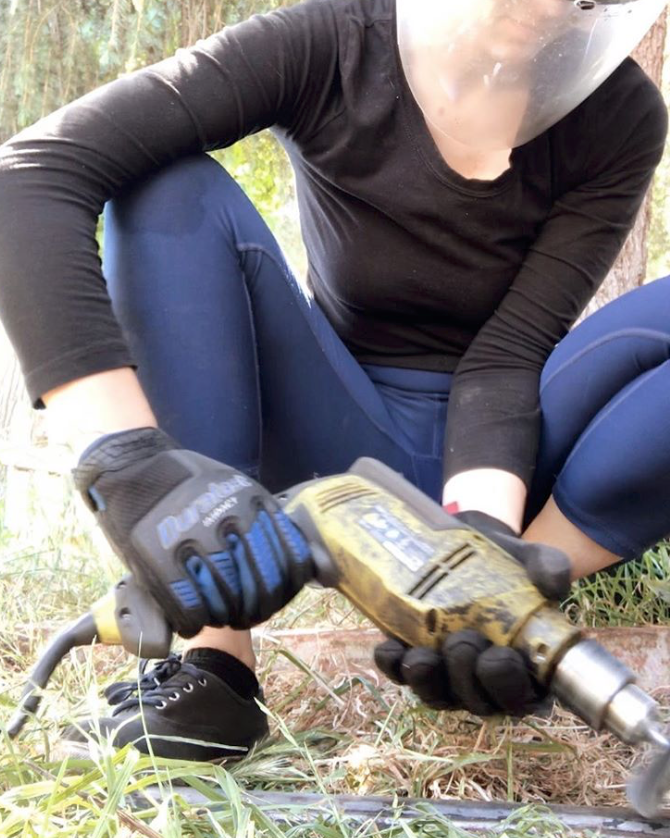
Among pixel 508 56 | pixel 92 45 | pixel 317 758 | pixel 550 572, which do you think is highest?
pixel 92 45

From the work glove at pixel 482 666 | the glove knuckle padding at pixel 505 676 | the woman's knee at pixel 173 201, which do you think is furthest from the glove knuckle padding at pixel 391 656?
the woman's knee at pixel 173 201

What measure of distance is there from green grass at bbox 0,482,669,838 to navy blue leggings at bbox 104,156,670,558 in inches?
15.3

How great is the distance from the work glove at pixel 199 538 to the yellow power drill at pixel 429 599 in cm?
5

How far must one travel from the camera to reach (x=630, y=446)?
162 cm

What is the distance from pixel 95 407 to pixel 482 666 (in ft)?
2.02

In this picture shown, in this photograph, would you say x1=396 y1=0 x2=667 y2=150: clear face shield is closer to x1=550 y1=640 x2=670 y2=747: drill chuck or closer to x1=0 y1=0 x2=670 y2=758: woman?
x1=0 y1=0 x2=670 y2=758: woman

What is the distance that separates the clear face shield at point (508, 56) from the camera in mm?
1519

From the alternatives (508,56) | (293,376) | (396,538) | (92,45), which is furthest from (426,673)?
(92,45)

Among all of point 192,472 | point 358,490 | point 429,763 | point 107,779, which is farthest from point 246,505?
point 429,763

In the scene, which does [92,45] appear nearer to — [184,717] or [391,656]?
[184,717]

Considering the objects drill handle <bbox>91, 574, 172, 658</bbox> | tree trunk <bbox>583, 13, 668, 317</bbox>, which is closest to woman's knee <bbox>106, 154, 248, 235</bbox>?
drill handle <bbox>91, 574, 172, 658</bbox>

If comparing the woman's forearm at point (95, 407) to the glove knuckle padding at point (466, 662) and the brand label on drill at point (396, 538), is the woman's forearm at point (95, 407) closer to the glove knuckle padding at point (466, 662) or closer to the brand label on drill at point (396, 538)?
the brand label on drill at point (396, 538)

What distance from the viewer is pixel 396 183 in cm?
180

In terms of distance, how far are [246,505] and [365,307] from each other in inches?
32.5
